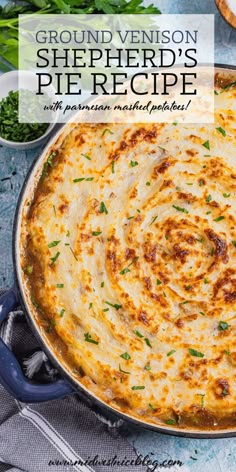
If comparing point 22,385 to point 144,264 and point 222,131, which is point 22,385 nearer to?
point 144,264

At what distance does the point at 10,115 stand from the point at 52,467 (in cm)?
198

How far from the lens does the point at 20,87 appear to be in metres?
4.15

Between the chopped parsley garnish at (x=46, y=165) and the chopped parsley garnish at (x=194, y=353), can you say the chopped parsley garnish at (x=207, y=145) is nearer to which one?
the chopped parsley garnish at (x=46, y=165)

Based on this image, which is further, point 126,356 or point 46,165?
point 46,165

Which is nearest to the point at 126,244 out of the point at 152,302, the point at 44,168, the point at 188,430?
the point at 152,302

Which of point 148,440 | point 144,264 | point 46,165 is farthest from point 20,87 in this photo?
point 148,440

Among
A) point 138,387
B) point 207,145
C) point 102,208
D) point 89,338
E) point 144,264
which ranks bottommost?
point 138,387

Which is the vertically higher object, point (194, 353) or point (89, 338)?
point (89, 338)

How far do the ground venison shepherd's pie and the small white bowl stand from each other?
42cm

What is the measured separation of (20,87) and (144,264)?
136cm

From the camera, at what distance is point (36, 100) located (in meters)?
4.04

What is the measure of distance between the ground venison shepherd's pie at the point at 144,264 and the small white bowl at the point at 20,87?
42 centimetres

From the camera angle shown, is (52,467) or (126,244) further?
(52,467)

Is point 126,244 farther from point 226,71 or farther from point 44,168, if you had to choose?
point 226,71
